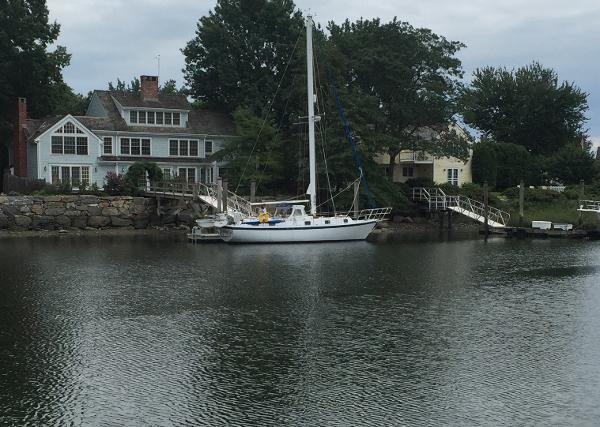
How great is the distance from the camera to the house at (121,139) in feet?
193

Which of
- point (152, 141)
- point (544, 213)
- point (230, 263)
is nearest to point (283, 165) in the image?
point (152, 141)

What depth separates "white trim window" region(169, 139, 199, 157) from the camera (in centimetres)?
6431

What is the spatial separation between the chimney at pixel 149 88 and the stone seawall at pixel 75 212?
13322mm

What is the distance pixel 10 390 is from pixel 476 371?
10.1 meters

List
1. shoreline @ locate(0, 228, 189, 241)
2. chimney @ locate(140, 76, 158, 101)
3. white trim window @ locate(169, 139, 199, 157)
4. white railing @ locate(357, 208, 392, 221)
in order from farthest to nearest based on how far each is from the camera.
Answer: chimney @ locate(140, 76, 158, 101) → white trim window @ locate(169, 139, 199, 157) → shoreline @ locate(0, 228, 189, 241) → white railing @ locate(357, 208, 392, 221)

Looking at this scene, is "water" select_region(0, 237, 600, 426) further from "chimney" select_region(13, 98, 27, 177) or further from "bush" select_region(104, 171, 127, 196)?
"chimney" select_region(13, 98, 27, 177)

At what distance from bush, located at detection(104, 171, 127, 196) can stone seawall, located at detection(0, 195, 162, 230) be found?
1.42 m

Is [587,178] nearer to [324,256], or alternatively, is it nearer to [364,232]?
[364,232]

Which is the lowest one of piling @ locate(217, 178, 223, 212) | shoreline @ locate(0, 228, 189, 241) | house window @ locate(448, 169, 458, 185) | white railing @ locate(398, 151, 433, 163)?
shoreline @ locate(0, 228, 189, 241)

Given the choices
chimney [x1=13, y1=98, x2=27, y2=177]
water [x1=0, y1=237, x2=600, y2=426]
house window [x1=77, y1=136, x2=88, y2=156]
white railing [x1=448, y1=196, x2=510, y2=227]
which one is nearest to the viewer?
water [x1=0, y1=237, x2=600, y2=426]

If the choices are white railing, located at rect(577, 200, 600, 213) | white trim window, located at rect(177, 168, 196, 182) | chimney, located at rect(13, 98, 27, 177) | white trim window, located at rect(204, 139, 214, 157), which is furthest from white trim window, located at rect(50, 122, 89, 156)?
white railing, located at rect(577, 200, 600, 213)

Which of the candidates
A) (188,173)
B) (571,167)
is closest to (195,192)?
(188,173)

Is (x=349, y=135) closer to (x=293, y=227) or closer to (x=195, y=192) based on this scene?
(x=293, y=227)

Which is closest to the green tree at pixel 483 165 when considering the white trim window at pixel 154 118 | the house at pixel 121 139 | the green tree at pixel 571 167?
the green tree at pixel 571 167
